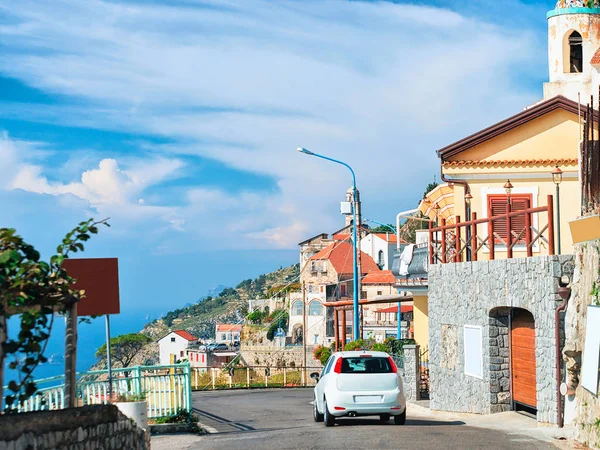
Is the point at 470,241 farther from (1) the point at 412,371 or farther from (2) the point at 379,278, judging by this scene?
(2) the point at 379,278

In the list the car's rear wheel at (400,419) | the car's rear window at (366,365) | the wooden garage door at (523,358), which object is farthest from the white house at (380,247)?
the car's rear window at (366,365)

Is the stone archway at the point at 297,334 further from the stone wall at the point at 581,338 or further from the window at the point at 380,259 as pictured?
the stone wall at the point at 581,338

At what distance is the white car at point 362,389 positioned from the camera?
18.0 meters

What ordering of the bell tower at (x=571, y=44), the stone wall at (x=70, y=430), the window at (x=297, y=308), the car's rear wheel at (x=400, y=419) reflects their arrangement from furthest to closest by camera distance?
the window at (x=297, y=308) < the bell tower at (x=571, y=44) < the car's rear wheel at (x=400, y=419) < the stone wall at (x=70, y=430)

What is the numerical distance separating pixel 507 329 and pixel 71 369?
12.7 m

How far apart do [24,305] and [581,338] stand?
9.51 meters

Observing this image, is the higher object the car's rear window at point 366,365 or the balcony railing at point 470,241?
the balcony railing at point 470,241

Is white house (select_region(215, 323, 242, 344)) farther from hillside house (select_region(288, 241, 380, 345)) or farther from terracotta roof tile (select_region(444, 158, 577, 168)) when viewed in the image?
terracotta roof tile (select_region(444, 158, 577, 168))

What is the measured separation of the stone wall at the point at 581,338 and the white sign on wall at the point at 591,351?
0.18 m

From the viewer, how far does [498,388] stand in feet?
67.3

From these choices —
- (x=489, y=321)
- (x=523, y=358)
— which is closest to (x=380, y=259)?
(x=489, y=321)

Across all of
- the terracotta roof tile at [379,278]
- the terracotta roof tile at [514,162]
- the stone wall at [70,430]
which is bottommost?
the terracotta roof tile at [379,278]

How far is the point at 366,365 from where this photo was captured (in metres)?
18.4

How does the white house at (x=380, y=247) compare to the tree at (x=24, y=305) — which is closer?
the tree at (x=24, y=305)
